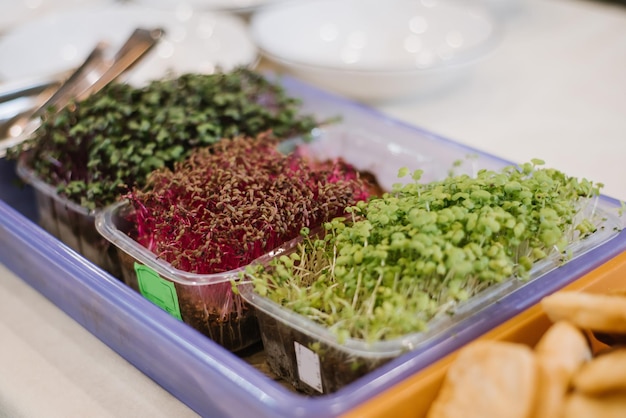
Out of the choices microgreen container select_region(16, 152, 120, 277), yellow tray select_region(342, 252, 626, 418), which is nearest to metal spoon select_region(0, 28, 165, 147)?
microgreen container select_region(16, 152, 120, 277)

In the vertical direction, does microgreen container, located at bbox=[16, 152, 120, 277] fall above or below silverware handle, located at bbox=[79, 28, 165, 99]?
below

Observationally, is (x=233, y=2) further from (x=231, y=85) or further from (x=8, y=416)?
(x=8, y=416)

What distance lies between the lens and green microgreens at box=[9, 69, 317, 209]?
1.36 m

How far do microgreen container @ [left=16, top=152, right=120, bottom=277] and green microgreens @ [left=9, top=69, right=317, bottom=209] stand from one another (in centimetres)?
2

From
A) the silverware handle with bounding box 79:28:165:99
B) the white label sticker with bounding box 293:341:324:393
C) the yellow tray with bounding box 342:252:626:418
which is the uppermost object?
the silverware handle with bounding box 79:28:165:99

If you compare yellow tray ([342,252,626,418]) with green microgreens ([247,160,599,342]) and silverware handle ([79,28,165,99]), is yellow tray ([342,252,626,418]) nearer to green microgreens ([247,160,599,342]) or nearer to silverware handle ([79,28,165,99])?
green microgreens ([247,160,599,342])

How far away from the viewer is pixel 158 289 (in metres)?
1.12

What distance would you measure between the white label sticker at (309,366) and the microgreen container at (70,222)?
1.59ft

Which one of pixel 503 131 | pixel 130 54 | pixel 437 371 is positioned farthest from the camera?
pixel 503 131

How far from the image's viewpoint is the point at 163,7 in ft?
7.84

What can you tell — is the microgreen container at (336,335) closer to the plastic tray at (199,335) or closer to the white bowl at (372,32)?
the plastic tray at (199,335)

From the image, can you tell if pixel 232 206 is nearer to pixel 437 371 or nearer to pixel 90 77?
pixel 437 371

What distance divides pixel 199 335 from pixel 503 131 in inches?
43.9

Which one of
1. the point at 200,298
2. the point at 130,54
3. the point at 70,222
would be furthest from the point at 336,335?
the point at 130,54
